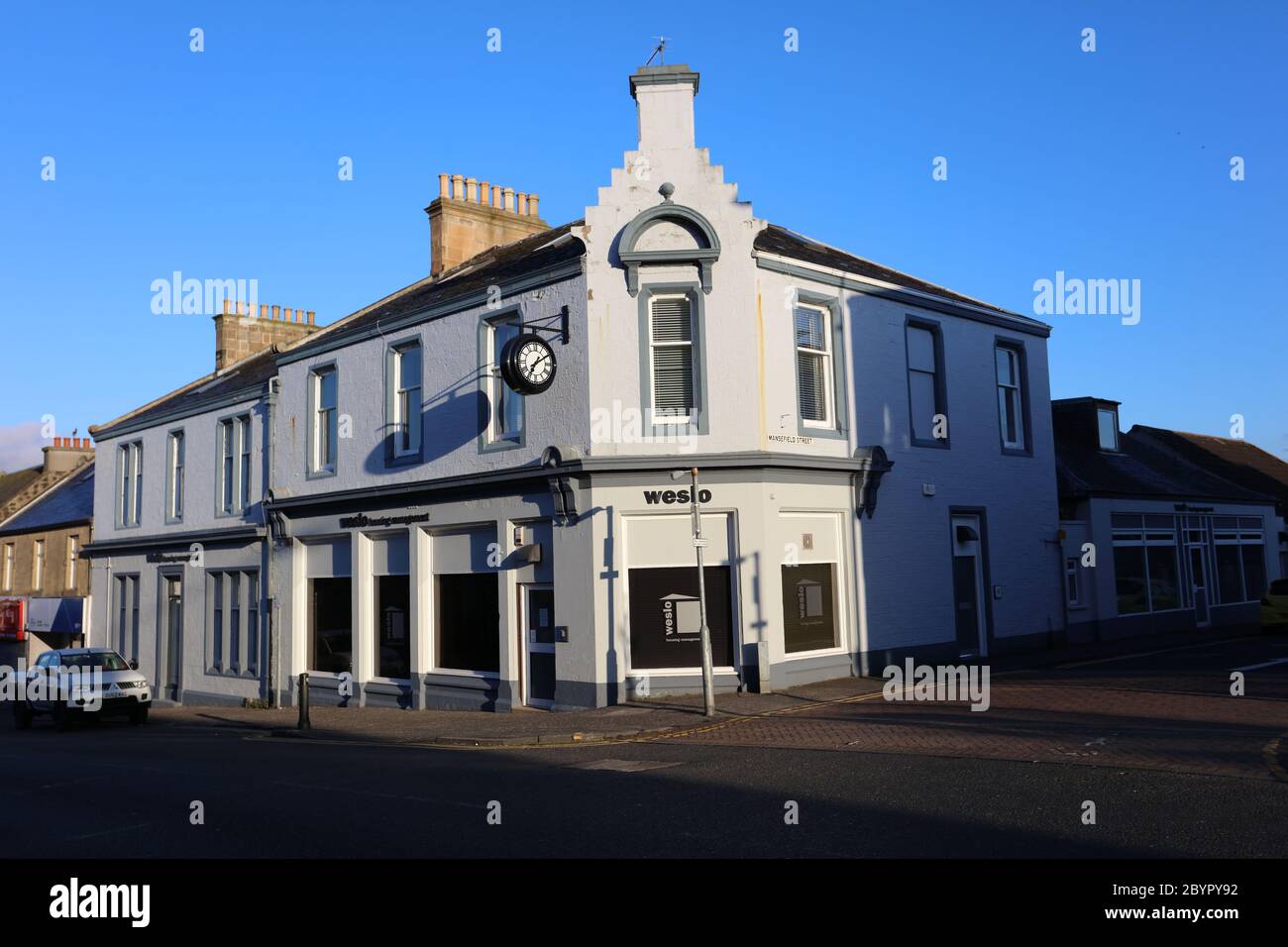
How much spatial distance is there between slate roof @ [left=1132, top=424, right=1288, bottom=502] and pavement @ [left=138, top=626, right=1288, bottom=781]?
51.2 feet

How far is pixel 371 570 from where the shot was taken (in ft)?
71.5

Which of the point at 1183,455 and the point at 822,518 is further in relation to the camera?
the point at 1183,455

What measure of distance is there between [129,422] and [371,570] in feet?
47.8

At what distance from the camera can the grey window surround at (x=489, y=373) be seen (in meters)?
18.8

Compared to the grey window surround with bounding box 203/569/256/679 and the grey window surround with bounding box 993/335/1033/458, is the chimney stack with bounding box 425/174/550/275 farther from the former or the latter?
the grey window surround with bounding box 993/335/1033/458

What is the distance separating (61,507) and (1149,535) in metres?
36.7

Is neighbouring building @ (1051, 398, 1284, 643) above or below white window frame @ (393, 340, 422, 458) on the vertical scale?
below

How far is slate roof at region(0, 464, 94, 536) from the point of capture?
36.3 m

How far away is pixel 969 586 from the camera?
21.2m

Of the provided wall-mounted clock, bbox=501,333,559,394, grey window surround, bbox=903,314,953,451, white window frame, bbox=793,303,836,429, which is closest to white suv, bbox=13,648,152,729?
wall-mounted clock, bbox=501,333,559,394

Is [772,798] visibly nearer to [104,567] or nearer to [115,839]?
[115,839]

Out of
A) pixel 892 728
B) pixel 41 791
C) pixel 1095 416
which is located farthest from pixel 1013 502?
pixel 41 791

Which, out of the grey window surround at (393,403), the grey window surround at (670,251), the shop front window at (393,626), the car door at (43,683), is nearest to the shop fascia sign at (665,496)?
the grey window surround at (670,251)

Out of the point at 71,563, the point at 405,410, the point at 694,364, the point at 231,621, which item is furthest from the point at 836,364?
the point at 71,563
